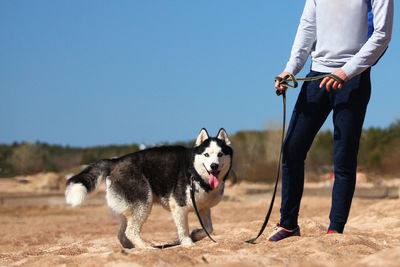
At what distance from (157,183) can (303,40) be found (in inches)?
89.6

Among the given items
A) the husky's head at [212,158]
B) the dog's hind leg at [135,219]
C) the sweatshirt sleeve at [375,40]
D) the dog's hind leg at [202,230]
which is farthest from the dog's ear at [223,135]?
the sweatshirt sleeve at [375,40]

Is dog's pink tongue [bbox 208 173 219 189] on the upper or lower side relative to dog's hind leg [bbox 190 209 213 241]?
upper

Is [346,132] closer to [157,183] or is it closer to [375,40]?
[375,40]

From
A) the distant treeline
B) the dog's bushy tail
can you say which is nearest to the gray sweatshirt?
the dog's bushy tail

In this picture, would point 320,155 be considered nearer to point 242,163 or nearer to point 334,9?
point 242,163

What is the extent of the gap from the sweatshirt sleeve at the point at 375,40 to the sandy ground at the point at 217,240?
58.0 inches

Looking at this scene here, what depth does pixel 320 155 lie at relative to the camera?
26094 mm

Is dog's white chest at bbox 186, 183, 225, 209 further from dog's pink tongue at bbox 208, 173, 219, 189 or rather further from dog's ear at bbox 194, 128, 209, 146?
dog's ear at bbox 194, 128, 209, 146

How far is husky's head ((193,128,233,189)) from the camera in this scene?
5.71 m

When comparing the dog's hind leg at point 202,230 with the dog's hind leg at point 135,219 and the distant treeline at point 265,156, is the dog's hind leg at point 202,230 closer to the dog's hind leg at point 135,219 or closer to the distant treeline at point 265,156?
the dog's hind leg at point 135,219

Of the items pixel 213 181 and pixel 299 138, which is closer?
pixel 299 138

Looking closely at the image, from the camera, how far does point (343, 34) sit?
15.1 ft

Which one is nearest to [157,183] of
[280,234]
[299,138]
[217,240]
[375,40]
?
[217,240]

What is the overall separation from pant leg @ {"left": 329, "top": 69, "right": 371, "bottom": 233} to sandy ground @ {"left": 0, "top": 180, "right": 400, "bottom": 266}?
340 millimetres
